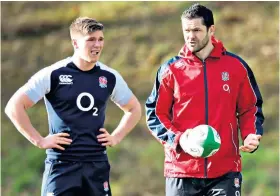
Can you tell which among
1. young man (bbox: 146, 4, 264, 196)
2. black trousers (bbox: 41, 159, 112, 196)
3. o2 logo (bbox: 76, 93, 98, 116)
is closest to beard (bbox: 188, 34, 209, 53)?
young man (bbox: 146, 4, 264, 196)

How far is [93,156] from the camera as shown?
642cm

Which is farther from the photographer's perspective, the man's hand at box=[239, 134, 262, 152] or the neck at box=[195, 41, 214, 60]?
the neck at box=[195, 41, 214, 60]

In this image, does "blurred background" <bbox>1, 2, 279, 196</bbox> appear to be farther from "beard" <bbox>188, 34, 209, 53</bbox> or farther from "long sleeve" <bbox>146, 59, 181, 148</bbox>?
"beard" <bbox>188, 34, 209, 53</bbox>

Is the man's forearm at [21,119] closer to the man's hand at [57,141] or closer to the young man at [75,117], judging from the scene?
the young man at [75,117]

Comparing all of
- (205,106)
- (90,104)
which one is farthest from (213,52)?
(90,104)

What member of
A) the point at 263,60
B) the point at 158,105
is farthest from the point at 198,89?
the point at 263,60

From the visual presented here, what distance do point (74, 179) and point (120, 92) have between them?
0.77 m

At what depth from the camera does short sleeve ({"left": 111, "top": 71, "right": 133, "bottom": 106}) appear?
6.73 metres

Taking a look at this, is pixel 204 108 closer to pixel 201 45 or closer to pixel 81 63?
pixel 201 45

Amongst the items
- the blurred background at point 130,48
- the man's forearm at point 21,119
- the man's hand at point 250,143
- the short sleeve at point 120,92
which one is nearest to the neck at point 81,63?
the short sleeve at point 120,92

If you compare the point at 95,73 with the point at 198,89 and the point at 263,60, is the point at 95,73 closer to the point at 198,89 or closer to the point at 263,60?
the point at 198,89

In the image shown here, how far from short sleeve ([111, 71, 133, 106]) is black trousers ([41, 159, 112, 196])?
57 cm

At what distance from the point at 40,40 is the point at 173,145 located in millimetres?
5919

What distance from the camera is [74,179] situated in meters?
6.38
